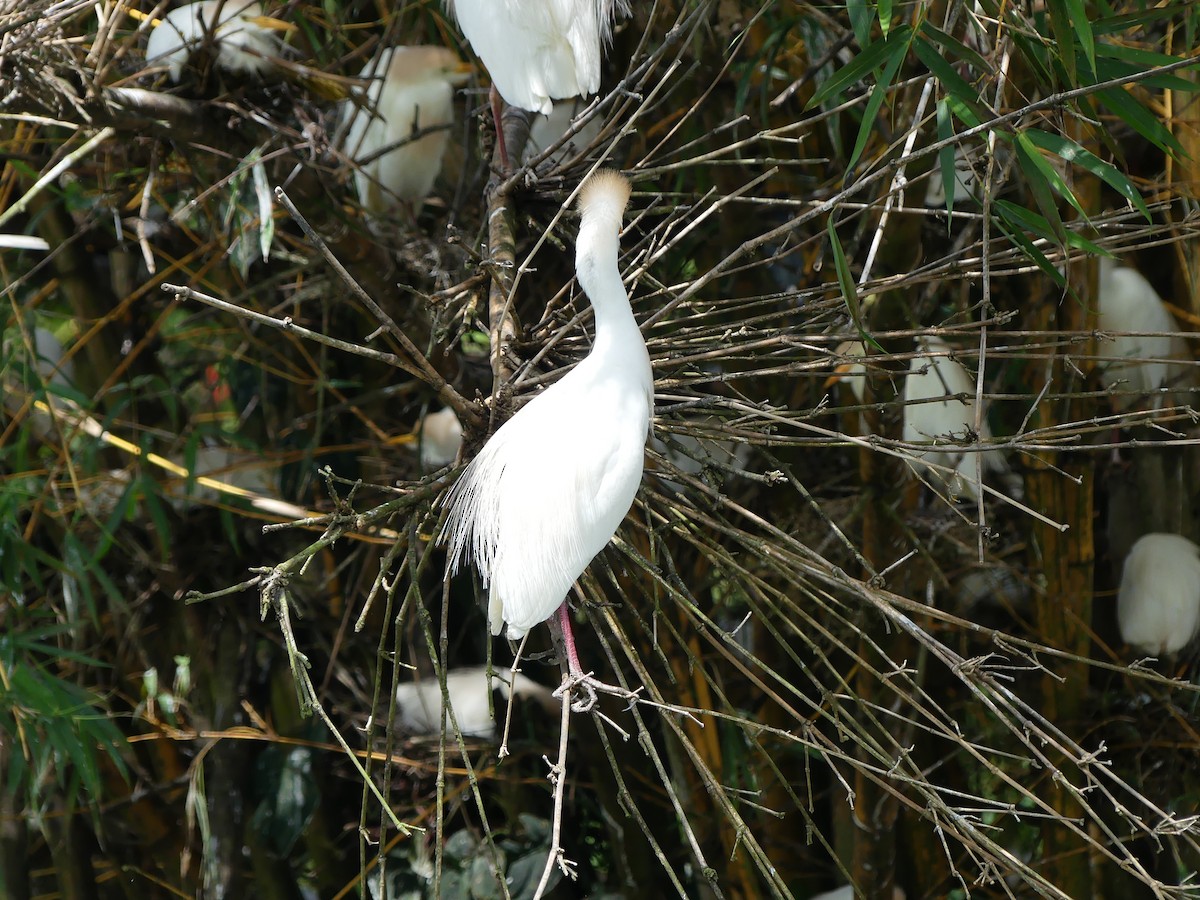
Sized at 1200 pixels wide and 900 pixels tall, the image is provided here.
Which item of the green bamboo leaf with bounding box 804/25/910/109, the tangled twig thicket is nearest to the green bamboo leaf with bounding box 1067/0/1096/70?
the tangled twig thicket

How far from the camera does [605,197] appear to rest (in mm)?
779

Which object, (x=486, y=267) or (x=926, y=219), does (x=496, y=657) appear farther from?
(x=486, y=267)

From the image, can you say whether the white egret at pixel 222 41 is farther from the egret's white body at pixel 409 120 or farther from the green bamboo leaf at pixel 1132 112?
the green bamboo leaf at pixel 1132 112

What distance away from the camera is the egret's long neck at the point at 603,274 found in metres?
0.76

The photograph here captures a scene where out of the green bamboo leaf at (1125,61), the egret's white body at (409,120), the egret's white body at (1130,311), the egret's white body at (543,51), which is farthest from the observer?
the egret's white body at (409,120)

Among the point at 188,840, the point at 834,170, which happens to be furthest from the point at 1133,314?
the point at 188,840

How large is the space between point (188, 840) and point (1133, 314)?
5.05 feet

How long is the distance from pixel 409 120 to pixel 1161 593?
1.10 m

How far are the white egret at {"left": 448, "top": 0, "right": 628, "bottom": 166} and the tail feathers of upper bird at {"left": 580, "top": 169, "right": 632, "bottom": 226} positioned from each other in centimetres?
26

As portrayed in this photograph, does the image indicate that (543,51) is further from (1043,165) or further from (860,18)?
(1043,165)

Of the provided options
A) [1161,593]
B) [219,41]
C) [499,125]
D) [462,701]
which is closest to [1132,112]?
[499,125]

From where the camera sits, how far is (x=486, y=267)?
84 cm

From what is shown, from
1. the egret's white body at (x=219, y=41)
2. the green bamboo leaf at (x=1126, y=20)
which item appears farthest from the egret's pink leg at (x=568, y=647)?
the egret's white body at (x=219, y=41)

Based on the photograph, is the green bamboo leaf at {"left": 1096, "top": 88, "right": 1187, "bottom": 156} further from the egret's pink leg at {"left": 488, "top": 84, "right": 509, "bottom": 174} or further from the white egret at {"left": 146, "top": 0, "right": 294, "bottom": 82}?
the white egret at {"left": 146, "top": 0, "right": 294, "bottom": 82}
